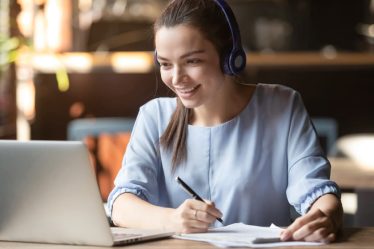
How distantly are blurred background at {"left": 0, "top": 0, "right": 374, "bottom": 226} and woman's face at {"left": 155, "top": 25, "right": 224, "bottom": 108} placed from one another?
2.03 meters

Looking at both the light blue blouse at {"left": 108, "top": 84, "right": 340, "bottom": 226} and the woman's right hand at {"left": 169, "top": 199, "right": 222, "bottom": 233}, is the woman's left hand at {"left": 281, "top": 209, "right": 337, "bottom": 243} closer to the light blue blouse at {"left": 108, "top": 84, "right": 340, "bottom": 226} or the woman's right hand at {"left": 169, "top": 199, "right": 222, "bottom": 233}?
the woman's right hand at {"left": 169, "top": 199, "right": 222, "bottom": 233}

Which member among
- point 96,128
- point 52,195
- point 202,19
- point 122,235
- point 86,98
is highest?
point 202,19

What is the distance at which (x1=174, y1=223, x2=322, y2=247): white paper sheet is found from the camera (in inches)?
61.8

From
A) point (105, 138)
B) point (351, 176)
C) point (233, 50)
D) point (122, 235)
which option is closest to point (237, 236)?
point (122, 235)

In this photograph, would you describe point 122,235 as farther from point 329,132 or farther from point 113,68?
point 113,68

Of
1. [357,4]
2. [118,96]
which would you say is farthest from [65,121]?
[357,4]

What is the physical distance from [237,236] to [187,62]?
0.43m

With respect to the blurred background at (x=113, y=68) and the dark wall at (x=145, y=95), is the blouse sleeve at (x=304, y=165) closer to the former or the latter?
the blurred background at (x=113, y=68)

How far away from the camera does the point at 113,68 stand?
4633mm

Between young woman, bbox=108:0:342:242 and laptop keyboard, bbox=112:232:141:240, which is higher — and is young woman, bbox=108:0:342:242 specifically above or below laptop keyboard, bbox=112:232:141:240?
above

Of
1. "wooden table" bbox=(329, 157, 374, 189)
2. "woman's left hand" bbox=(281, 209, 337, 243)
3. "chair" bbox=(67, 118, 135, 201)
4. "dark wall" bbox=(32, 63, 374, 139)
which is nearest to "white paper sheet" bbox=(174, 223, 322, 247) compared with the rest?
"woman's left hand" bbox=(281, 209, 337, 243)

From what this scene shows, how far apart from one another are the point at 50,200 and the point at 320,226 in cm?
54

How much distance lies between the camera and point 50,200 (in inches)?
61.7

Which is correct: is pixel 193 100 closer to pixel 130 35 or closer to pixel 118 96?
pixel 118 96
